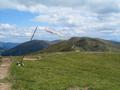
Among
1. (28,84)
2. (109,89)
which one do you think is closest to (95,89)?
(109,89)

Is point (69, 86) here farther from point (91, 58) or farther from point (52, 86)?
point (91, 58)

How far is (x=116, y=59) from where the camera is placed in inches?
3354

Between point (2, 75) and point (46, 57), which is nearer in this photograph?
point (2, 75)

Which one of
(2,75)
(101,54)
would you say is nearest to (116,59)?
(101,54)

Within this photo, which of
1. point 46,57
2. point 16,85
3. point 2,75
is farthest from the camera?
point 46,57

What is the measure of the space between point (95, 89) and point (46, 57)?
38.6 meters

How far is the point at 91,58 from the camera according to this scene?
82438 mm

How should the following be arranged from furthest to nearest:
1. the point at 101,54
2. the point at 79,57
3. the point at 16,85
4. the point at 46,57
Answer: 1. the point at 101,54
2. the point at 79,57
3. the point at 46,57
4. the point at 16,85

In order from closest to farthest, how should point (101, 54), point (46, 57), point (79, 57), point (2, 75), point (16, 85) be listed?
point (16, 85) → point (2, 75) → point (46, 57) → point (79, 57) → point (101, 54)

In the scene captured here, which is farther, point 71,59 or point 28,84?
point 71,59

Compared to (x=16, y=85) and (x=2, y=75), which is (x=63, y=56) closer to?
(x=2, y=75)

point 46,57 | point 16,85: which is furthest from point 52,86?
point 46,57

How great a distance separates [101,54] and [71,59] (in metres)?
15.7

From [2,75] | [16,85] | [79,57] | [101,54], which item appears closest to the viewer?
[16,85]
